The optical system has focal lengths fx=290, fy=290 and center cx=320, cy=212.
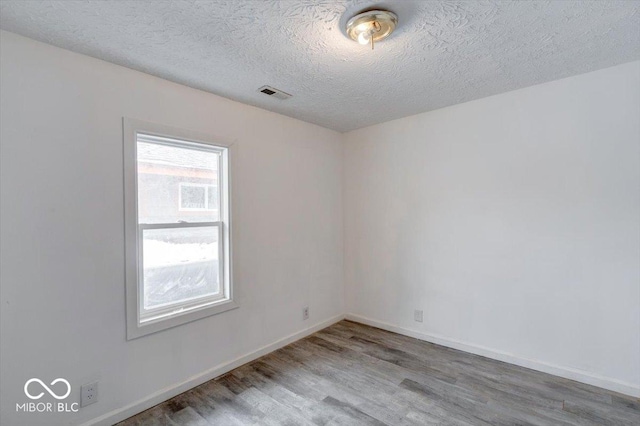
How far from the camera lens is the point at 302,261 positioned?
3441 mm

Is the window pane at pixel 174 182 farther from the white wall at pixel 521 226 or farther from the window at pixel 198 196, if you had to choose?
the white wall at pixel 521 226

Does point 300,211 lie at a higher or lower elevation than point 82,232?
higher

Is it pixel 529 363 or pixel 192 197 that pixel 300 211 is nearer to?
pixel 192 197

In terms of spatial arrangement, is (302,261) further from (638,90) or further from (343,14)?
(638,90)

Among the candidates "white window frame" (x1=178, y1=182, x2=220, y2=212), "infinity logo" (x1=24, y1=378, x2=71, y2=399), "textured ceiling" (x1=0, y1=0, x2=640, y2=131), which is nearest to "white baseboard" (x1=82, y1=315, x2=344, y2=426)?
"infinity logo" (x1=24, y1=378, x2=71, y2=399)

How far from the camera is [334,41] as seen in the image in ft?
6.03

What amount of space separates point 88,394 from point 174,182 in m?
1.56

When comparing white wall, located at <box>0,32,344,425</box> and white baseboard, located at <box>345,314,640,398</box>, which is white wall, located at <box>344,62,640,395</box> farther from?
→ white wall, located at <box>0,32,344,425</box>

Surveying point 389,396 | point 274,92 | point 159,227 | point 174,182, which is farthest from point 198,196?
point 389,396

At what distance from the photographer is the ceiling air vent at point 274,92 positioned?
8.25 ft

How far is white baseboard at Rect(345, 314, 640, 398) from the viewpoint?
223cm

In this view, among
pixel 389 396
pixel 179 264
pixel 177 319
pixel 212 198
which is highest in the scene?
pixel 212 198

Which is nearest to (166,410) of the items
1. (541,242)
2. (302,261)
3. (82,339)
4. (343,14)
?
(82,339)

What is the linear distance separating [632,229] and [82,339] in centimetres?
400
